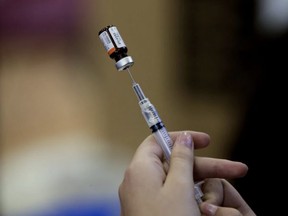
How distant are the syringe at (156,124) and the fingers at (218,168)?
51mm

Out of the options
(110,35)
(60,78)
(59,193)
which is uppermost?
(60,78)

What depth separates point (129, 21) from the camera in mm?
1205

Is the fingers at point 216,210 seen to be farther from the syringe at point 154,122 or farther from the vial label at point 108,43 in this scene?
the vial label at point 108,43

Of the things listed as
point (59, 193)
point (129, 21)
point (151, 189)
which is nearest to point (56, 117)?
point (59, 193)

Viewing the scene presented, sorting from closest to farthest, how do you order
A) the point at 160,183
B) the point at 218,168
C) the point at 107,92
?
the point at 160,183, the point at 218,168, the point at 107,92

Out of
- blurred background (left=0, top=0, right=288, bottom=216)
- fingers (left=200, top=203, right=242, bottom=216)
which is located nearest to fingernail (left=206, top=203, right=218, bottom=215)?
fingers (left=200, top=203, right=242, bottom=216)

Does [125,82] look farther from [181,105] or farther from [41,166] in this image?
[41,166]

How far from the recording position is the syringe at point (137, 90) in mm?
672

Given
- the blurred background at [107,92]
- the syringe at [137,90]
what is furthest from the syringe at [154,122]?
the blurred background at [107,92]

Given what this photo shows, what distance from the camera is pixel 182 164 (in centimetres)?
65

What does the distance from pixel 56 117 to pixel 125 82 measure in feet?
0.62

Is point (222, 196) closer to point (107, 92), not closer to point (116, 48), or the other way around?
point (116, 48)

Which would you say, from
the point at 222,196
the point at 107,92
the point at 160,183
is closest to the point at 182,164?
the point at 160,183

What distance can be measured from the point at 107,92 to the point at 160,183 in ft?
1.97
